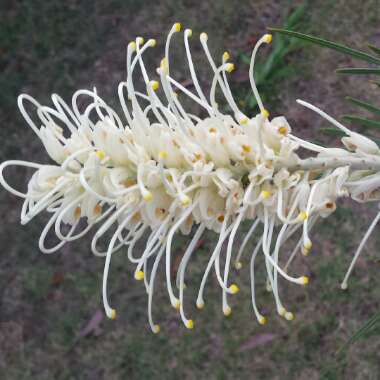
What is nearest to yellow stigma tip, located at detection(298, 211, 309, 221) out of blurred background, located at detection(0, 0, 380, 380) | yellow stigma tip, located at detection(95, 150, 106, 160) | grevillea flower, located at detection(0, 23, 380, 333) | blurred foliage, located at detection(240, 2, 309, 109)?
grevillea flower, located at detection(0, 23, 380, 333)

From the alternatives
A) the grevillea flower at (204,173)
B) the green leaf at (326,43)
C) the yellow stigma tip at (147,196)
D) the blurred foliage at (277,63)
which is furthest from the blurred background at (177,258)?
the yellow stigma tip at (147,196)

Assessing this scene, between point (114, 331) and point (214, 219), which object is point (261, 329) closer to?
point (114, 331)

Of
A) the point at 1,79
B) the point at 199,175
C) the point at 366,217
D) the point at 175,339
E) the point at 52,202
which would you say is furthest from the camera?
the point at 1,79

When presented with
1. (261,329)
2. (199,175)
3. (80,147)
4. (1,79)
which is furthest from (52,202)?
(1,79)

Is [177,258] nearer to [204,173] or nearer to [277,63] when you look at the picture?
[277,63]

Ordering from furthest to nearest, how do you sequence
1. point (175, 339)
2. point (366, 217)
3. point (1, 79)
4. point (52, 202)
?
point (1, 79), point (175, 339), point (366, 217), point (52, 202)

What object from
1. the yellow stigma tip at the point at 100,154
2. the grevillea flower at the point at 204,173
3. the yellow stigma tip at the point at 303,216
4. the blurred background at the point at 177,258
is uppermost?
the yellow stigma tip at the point at 100,154

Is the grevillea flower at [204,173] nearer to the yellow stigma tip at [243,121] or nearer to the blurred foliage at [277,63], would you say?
the yellow stigma tip at [243,121]

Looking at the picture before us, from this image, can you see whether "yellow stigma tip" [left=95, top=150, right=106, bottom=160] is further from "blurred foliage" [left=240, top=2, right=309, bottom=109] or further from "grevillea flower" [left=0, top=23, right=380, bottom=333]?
"blurred foliage" [left=240, top=2, right=309, bottom=109]
